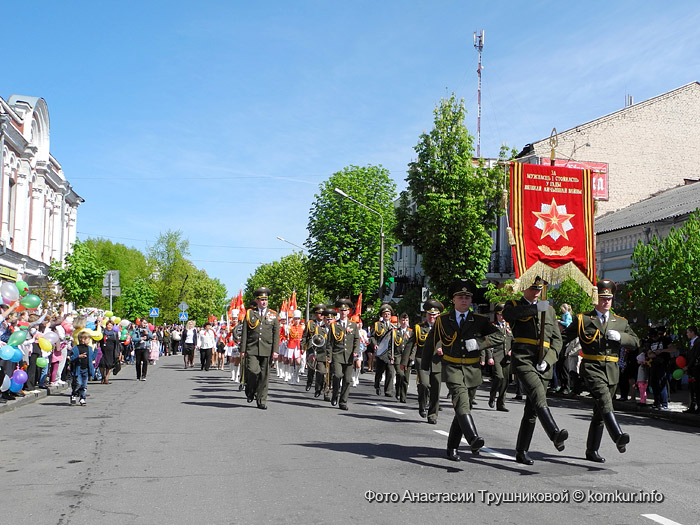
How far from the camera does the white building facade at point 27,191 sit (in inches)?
1363

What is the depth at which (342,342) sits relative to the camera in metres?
14.6

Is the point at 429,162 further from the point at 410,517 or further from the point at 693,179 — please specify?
the point at 410,517

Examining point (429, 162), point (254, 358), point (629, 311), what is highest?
point (429, 162)

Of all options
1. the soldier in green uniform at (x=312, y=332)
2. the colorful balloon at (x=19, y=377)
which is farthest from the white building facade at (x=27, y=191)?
the colorful balloon at (x=19, y=377)

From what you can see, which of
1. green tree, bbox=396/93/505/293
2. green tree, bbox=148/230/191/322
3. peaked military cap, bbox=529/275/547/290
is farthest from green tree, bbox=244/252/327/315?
peaked military cap, bbox=529/275/547/290

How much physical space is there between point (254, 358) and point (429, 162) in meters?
21.0

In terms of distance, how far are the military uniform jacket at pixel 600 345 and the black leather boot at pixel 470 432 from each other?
1395 mm

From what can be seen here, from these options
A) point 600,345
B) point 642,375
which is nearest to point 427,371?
point 600,345

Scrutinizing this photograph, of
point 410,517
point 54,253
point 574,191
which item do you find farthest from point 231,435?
point 54,253

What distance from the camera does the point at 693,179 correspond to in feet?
124

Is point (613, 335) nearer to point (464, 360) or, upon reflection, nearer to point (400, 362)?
point (464, 360)

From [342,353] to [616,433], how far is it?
7.28 metres

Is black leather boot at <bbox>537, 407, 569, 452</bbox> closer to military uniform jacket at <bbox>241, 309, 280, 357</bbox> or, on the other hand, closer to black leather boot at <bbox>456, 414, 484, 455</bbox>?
black leather boot at <bbox>456, 414, 484, 455</bbox>

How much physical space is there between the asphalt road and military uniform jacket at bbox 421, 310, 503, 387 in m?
0.92
